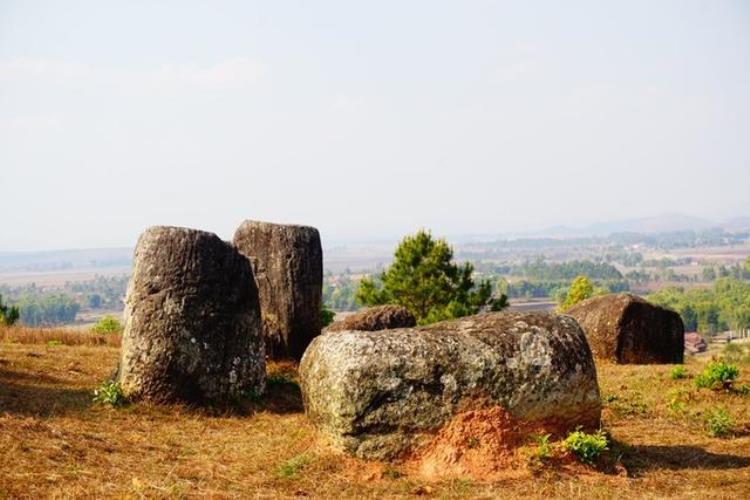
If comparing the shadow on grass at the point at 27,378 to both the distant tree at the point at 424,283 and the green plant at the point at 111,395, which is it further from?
the distant tree at the point at 424,283

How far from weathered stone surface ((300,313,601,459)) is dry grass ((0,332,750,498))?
0.56 meters

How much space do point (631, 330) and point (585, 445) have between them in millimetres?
15017

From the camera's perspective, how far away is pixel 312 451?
40.2 feet

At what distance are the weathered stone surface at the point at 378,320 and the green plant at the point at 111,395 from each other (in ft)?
27.5

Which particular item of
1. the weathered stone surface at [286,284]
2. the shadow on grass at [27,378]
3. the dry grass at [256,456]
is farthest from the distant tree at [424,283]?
the shadow on grass at [27,378]

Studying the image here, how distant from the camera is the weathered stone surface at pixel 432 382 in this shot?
461 inches

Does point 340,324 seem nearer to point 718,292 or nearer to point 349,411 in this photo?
point 349,411

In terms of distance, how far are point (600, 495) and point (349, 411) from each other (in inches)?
147

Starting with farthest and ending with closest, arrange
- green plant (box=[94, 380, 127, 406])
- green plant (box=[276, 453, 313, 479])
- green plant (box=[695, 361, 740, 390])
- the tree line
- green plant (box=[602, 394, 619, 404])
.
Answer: the tree line → green plant (box=[695, 361, 740, 390]) → green plant (box=[602, 394, 619, 404]) → green plant (box=[94, 380, 127, 406]) → green plant (box=[276, 453, 313, 479])

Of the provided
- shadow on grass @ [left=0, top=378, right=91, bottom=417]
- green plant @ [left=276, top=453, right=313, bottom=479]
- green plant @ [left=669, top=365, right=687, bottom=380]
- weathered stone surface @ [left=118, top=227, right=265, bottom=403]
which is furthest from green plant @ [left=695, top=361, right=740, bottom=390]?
shadow on grass @ [left=0, top=378, right=91, bottom=417]

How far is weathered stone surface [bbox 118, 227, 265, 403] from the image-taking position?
51.6 feet

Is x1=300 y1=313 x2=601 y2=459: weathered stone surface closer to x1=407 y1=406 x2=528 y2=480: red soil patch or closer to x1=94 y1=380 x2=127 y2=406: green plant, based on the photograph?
x1=407 y1=406 x2=528 y2=480: red soil patch

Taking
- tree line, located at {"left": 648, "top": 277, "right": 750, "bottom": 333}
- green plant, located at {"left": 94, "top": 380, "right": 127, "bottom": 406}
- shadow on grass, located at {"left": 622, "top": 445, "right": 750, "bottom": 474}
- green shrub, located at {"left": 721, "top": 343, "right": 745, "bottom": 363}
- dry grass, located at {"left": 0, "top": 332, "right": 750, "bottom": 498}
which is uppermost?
green plant, located at {"left": 94, "top": 380, "right": 127, "bottom": 406}

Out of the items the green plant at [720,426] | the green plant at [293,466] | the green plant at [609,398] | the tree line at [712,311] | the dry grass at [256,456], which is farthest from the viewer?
the tree line at [712,311]
